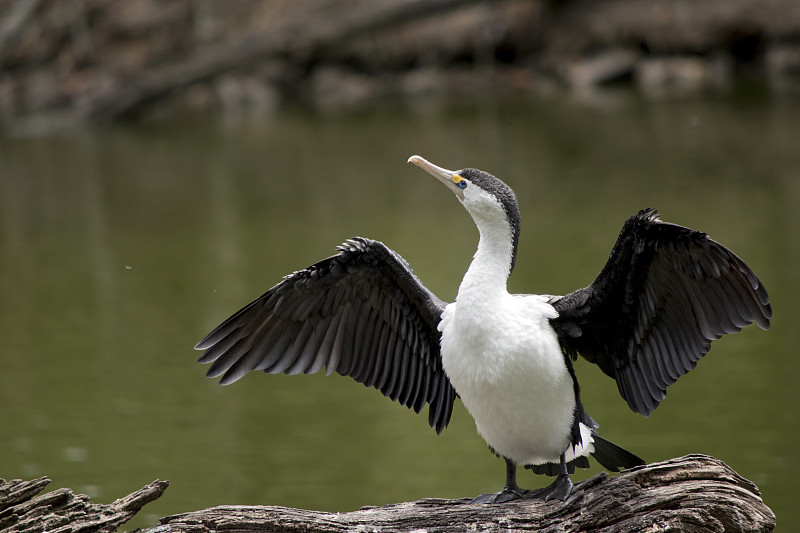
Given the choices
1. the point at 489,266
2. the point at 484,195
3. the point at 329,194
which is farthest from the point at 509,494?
the point at 329,194

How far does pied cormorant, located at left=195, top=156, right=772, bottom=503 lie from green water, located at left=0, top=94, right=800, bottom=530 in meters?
2.63

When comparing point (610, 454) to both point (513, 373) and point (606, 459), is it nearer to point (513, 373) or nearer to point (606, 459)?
point (606, 459)

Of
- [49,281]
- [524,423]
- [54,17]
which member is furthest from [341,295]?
[54,17]

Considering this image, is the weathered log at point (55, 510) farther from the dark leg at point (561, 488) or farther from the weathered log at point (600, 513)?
the dark leg at point (561, 488)

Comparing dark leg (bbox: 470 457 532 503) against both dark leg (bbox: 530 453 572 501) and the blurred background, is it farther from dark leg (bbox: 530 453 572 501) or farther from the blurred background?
the blurred background

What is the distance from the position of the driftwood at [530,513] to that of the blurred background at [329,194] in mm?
2786

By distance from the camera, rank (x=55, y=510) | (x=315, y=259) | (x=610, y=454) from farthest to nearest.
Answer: (x=315, y=259) → (x=610, y=454) → (x=55, y=510)

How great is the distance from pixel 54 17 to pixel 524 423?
Result: 22.9 m

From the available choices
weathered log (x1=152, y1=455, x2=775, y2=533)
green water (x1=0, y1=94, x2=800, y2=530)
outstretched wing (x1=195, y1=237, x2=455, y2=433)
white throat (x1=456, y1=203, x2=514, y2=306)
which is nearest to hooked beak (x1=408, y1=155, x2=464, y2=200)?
white throat (x1=456, y1=203, x2=514, y2=306)

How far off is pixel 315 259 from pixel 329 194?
3.48m

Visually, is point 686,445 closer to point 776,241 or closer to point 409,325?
point 409,325

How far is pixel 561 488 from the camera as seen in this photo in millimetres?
4984

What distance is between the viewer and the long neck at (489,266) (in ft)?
16.1

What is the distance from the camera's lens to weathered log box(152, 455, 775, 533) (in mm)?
4645
